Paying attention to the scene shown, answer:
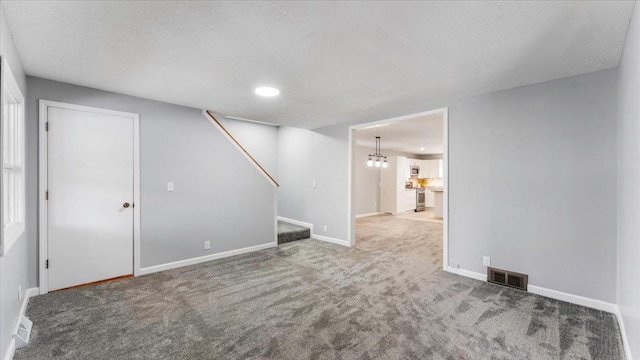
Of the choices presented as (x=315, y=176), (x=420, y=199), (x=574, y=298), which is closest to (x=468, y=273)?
(x=574, y=298)

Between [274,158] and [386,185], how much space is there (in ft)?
15.4

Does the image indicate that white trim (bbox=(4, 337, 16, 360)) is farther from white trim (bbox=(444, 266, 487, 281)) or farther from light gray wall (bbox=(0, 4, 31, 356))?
white trim (bbox=(444, 266, 487, 281))

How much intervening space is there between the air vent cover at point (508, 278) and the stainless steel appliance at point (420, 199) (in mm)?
7059

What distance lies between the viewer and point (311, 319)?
250 centimetres

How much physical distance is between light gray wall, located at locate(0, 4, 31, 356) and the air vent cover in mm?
4396

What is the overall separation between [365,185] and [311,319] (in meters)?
6.96

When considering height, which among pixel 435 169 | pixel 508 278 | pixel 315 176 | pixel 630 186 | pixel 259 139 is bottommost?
pixel 508 278

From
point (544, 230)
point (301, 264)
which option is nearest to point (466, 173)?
point (544, 230)

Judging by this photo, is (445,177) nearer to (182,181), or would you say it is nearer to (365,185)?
(182,181)

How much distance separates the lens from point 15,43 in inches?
86.5

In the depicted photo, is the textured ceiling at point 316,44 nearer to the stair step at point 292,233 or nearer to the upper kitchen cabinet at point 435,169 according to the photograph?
the stair step at point 292,233

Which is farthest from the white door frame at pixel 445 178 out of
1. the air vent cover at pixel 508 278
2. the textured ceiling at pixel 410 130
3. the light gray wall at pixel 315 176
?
the air vent cover at pixel 508 278

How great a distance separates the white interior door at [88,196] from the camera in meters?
3.11

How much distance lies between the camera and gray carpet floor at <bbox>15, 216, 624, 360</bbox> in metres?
2.07
